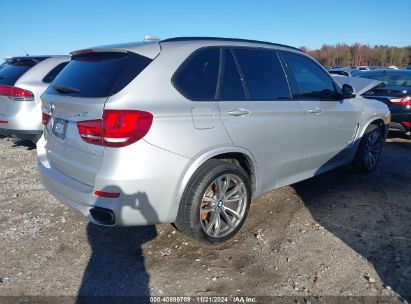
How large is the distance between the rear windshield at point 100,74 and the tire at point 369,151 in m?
3.70

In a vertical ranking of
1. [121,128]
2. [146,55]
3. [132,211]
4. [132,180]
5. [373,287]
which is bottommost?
[373,287]

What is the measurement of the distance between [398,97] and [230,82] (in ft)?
17.9

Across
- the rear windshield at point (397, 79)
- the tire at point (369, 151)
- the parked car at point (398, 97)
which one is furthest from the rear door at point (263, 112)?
the rear windshield at point (397, 79)

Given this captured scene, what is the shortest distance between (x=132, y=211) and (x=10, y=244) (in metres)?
1.51

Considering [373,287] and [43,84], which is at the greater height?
[43,84]

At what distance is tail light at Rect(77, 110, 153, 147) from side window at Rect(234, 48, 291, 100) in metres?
1.23

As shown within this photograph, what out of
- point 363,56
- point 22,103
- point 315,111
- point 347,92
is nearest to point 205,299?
point 315,111

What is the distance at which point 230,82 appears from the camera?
11.2ft

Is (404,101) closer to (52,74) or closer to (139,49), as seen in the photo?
(139,49)

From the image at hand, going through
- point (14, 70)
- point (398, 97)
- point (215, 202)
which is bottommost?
point (215, 202)

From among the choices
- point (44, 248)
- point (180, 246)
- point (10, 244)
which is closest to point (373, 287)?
point (180, 246)

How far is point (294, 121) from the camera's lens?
12.9 ft

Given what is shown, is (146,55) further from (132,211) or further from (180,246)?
(180,246)

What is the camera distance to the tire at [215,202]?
10.3 feet
